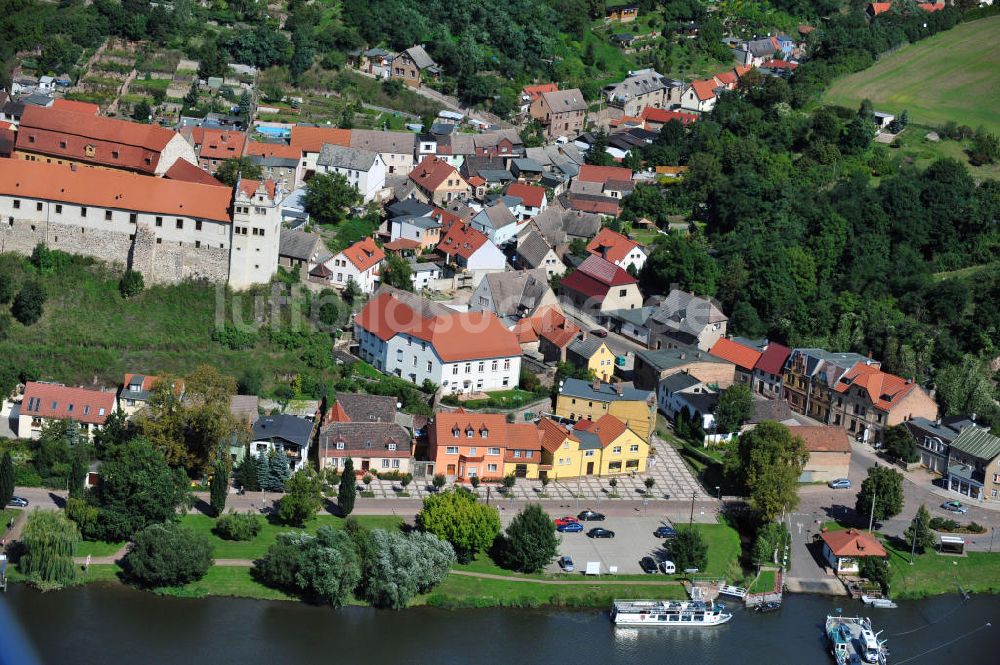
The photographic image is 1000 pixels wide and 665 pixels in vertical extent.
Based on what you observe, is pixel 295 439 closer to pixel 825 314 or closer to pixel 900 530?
pixel 900 530

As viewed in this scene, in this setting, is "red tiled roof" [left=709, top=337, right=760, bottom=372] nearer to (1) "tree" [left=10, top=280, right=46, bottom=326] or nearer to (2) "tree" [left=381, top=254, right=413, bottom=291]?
(2) "tree" [left=381, top=254, right=413, bottom=291]

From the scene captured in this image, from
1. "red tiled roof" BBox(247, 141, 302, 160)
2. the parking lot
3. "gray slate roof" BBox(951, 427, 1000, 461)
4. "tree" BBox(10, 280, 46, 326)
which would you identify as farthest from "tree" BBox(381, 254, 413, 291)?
"gray slate roof" BBox(951, 427, 1000, 461)

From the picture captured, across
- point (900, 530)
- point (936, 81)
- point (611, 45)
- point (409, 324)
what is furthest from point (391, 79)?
point (900, 530)

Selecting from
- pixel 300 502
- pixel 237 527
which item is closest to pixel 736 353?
pixel 300 502

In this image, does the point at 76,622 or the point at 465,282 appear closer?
the point at 76,622

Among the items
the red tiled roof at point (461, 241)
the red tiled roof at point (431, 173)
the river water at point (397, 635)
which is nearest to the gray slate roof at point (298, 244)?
the red tiled roof at point (461, 241)

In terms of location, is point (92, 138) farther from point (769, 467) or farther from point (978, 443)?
point (978, 443)
